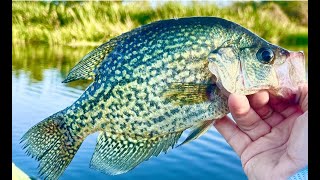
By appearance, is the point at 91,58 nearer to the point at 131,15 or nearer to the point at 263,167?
the point at 263,167

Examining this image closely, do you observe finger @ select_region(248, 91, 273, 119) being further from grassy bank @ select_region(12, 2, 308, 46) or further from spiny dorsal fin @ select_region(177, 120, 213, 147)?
grassy bank @ select_region(12, 2, 308, 46)

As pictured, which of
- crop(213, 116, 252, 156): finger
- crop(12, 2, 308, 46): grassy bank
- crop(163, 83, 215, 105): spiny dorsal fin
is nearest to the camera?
crop(163, 83, 215, 105): spiny dorsal fin

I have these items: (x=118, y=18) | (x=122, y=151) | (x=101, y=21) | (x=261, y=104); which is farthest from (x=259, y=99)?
(x=101, y=21)

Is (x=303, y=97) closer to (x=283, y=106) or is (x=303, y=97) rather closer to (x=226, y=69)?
(x=283, y=106)

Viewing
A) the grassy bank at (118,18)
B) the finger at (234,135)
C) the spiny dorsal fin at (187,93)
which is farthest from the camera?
the grassy bank at (118,18)


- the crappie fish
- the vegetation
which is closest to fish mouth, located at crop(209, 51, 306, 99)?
the crappie fish

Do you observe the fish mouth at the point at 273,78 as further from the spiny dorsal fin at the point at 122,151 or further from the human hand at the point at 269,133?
the spiny dorsal fin at the point at 122,151

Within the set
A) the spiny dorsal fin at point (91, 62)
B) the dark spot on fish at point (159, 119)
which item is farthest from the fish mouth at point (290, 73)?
the spiny dorsal fin at point (91, 62)
